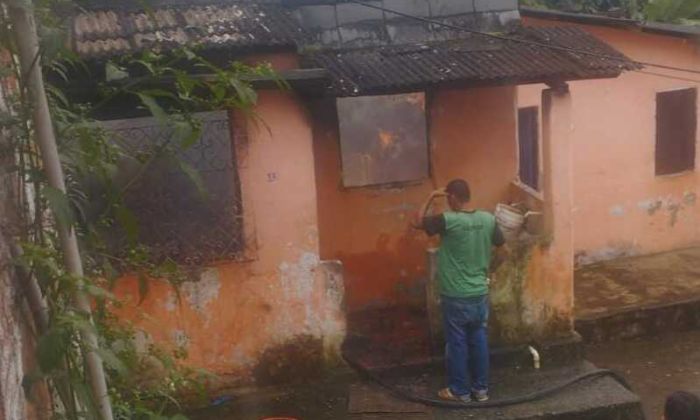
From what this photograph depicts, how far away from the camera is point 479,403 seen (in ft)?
22.2

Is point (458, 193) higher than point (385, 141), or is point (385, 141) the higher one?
point (385, 141)

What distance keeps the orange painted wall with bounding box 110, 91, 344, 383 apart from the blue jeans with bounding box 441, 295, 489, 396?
1.13 metres

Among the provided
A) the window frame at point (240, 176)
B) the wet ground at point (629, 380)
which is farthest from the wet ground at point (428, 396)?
the window frame at point (240, 176)

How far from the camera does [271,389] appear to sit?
7359 mm

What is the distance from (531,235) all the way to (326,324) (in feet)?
7.02

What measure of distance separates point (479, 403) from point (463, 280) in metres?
1.03

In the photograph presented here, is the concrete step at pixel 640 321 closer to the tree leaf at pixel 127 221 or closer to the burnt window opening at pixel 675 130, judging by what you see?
the burnt window opening at pixel 675 130

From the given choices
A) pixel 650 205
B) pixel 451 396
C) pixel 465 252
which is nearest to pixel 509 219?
pixel 465 252

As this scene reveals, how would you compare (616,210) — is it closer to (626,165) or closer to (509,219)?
(626,165)

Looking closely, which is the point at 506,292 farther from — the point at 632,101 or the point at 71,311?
the point at 71,311

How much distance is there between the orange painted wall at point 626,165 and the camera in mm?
10625

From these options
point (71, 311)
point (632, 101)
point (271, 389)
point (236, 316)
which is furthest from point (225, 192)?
point (632, 101)

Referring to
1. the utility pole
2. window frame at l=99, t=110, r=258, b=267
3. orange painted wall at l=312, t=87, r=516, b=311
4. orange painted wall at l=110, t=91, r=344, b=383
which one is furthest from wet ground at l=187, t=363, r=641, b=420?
the utility pole

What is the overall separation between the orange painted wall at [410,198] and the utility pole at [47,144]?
582 centimetres
